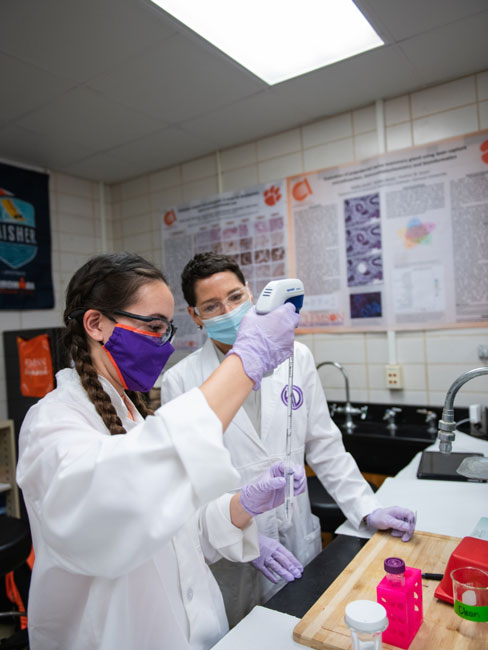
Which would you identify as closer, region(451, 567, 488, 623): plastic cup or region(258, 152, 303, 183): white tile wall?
region(451, 567, 488, 623): plastic cup

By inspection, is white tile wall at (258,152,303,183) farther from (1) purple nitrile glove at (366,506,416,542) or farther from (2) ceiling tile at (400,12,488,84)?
(1) purple nitrile glove at (366,506,416,542)

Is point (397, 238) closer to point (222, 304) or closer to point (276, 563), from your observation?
point (222, 304)

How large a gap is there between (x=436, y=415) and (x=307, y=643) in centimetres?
184

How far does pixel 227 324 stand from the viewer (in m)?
1.53

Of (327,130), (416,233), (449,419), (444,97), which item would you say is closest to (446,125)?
(444,97)

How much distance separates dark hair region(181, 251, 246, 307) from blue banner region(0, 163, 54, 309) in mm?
1951

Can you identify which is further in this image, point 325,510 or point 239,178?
point 239,178

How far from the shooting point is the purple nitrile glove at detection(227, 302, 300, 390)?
0.78m

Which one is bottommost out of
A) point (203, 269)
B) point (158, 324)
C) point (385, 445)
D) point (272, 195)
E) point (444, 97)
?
point (385, 445)

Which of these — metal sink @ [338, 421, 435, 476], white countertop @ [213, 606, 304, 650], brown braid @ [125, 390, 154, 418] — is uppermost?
brown braid @ [125, 390, 154, 418]

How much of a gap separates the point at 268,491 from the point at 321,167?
2.24 meters

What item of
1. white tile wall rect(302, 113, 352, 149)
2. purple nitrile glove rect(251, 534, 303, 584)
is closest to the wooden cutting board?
purple nitrile glove rect(251, 534, 303, 584)

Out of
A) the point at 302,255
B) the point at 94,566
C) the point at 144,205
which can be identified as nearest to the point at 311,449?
the point at 94,566

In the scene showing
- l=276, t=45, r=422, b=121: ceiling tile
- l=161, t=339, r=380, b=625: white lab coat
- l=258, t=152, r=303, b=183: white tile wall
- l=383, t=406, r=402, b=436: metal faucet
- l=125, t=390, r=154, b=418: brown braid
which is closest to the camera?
l=125, t=390, r=154, b=418: brown braid
